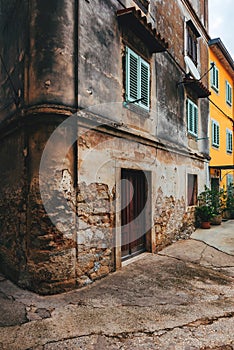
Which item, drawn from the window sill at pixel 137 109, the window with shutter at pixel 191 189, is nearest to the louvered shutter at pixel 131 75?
the window sill at pixel 137 109

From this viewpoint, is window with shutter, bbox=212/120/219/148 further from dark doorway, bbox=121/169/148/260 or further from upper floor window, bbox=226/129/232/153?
dark doorway, bbox=121/169/148/260

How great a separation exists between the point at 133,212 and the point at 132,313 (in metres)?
2.81

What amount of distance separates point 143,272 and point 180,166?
4139 millimetres

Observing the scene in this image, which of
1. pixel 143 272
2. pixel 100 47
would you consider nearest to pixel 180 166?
pixel 143 272

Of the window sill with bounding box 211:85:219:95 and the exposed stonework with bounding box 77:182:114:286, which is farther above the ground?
the window sill with bounding box 211:85:219:95

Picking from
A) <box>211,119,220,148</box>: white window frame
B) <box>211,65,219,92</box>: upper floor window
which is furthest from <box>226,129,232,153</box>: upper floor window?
<box>211,65,219,92</box>: upper floor window

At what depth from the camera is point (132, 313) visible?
365 cm

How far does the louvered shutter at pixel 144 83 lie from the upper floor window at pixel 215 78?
7409mm

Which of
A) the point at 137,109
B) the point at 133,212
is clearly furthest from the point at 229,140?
the point at 133,212

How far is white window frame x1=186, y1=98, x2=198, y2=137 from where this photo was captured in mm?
9312

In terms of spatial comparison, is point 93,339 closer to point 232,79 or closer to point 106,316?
point 106,316

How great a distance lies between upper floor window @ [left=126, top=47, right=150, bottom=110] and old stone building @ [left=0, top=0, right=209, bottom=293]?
2 cm

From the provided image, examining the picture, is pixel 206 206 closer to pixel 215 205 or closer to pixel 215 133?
pixel 215 205

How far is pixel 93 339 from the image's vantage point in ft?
9.94
